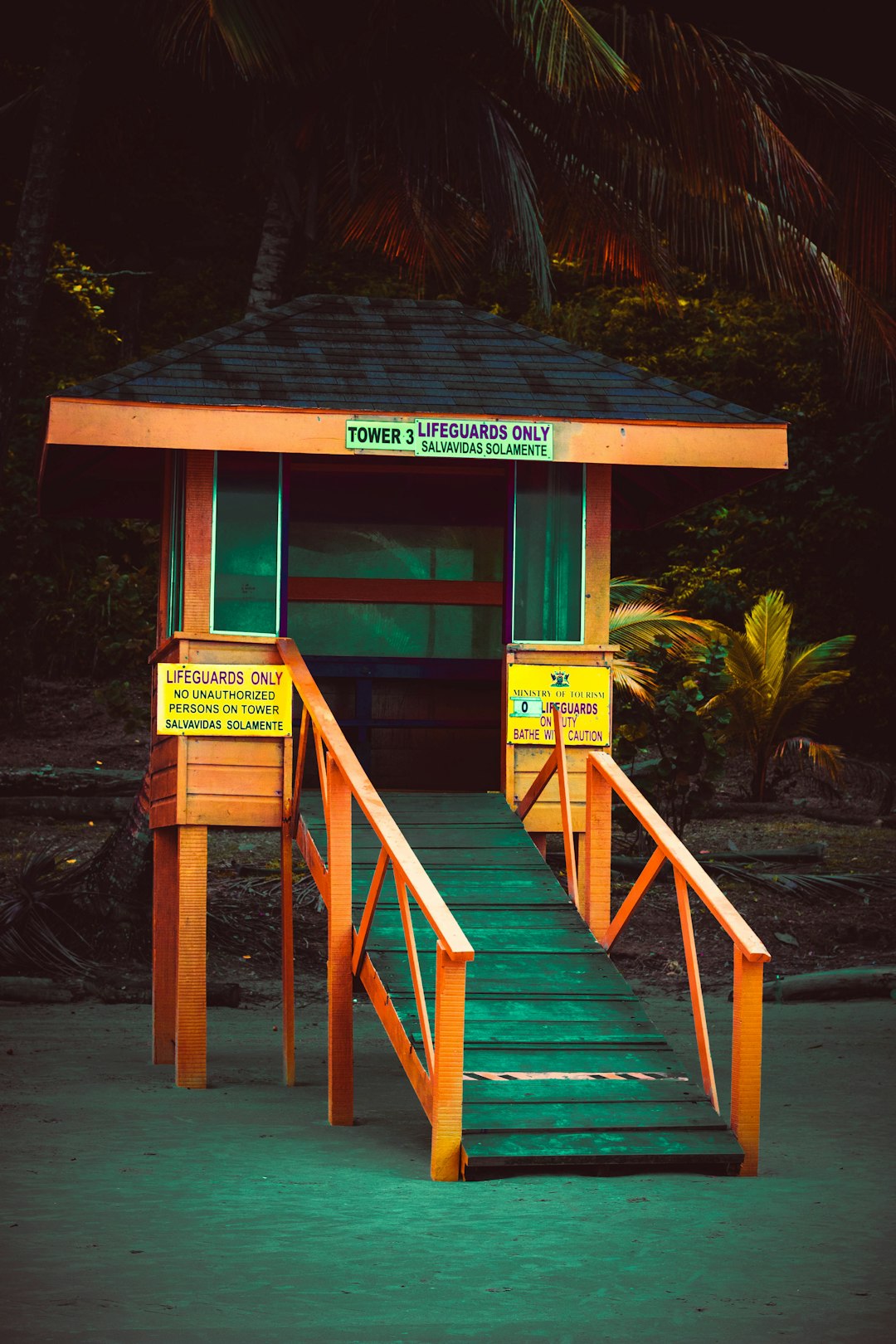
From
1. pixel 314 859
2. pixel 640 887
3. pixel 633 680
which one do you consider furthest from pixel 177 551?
pixel 633 680

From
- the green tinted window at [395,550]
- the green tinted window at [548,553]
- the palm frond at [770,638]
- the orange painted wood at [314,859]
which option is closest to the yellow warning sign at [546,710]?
the green tinted window at [548,553]

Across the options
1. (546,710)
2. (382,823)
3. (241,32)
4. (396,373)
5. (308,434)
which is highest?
(241,32)

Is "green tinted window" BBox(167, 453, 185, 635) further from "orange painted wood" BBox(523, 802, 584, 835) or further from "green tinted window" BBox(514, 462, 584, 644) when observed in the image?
"orange painted wood" BBox(523, 802, 584, 835)

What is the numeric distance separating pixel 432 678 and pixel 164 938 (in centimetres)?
277

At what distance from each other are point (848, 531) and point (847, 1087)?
17203 millimetres

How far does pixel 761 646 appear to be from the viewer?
22109mm

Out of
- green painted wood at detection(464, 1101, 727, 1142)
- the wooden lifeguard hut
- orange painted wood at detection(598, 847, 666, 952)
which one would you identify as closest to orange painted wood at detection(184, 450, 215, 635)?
the wooden lifeguard hut

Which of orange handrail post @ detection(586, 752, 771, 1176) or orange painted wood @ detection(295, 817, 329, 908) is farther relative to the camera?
orange painted wood @ detection(295, 817, 329, 908)

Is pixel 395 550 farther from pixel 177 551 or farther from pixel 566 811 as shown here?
pixel 566 811

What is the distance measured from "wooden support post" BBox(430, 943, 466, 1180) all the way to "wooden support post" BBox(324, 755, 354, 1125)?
57.8 inches

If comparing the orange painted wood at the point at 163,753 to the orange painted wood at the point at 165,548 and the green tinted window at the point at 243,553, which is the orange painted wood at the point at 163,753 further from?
the green tinted window at the point at 243,553

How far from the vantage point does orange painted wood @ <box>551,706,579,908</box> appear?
9.77 metres

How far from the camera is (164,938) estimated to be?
12680mm

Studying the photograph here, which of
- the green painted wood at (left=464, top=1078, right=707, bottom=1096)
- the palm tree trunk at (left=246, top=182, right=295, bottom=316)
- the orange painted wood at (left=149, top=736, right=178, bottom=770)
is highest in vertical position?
the palm tree trunk at (left=246, top=182, right=295, bottom=316)
